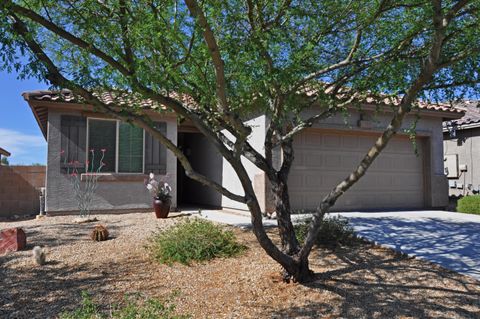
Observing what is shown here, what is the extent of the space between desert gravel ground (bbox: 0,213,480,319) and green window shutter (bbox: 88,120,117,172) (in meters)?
4.52

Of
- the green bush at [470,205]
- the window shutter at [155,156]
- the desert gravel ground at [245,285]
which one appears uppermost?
the window shutter at [155,156]

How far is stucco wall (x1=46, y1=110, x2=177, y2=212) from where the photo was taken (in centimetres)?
1051

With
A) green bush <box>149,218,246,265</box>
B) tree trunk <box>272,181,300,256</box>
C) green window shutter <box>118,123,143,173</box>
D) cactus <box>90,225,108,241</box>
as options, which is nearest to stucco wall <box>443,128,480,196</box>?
green bush <box>149,218,246,265</box>

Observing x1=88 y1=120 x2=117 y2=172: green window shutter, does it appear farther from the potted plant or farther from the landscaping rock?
the landscaping rock

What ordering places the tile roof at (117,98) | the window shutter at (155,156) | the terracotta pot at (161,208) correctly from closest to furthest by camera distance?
1. the tile roof at (117,98)
2. the terracotta pot at (161,208)
3. the window shutter at (155,156)

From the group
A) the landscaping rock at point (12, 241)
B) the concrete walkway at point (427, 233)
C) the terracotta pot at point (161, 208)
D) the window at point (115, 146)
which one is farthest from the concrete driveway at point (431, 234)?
the window at point (115, 146)

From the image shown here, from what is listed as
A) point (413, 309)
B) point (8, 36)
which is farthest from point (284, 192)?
point (8, 36)

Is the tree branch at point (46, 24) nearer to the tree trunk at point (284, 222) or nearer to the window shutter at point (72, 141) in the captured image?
the tree trunk at point (284, 222)

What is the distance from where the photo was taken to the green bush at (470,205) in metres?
11.4

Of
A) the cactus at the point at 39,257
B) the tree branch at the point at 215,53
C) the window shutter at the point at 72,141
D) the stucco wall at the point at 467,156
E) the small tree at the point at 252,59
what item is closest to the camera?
the tree branch at the point at 215,53

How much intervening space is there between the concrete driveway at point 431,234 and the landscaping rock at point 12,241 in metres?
6.28

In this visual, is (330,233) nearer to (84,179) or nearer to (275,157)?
(275,157)

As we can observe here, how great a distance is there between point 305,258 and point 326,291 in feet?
1.59

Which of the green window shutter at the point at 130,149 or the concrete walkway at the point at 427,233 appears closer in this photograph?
the concrete walkway at the point at 427,233
